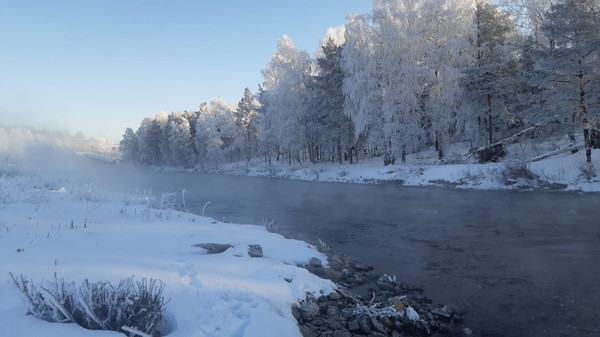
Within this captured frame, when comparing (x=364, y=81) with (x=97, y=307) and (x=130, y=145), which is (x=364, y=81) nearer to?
(x=97, y=307)

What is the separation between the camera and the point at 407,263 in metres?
8.48

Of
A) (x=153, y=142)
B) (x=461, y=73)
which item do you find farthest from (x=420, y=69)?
(x=153, y=142)

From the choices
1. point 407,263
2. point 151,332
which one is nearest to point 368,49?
point 407,263

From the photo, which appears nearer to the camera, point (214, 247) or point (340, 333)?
point (340, 333)

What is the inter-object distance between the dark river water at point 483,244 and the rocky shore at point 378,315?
0.33m

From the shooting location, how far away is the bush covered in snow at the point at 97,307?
3.79 meters

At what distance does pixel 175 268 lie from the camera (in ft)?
19.1

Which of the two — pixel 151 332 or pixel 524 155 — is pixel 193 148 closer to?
pixel 524 155

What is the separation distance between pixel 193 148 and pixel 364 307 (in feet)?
234

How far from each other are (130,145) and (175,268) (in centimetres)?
11181

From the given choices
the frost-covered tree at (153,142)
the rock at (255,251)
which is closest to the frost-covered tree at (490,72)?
the rock at (255,251)

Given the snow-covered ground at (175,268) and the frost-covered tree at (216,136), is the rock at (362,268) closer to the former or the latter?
the snow-covered ground at (175,268)

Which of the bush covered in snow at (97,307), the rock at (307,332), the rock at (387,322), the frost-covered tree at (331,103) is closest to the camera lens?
the bush covered in snow at (97,307)

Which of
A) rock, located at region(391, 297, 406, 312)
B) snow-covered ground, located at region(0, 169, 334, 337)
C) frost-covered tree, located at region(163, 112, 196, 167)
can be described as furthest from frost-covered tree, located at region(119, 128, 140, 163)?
rock, located at region(391, 297, 406, 312)
